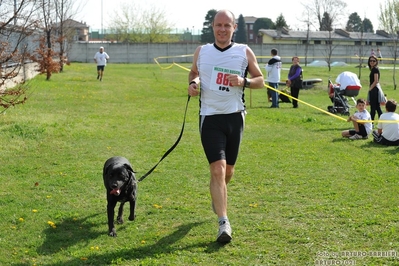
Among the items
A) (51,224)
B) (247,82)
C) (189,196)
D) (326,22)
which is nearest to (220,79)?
(247,82)

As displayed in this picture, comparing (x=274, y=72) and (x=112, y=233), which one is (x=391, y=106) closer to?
(x=274, y=72)

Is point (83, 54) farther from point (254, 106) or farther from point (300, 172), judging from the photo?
point (300, 172)

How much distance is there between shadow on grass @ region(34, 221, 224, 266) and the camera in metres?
4.97

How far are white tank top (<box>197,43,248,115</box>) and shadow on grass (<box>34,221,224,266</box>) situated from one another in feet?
4.21

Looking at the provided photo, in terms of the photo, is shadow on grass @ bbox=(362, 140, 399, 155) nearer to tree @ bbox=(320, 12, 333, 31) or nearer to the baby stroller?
the baby stroller

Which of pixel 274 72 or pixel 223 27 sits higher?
pixel 223 27

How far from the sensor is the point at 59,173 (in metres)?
8.52

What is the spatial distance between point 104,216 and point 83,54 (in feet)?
180

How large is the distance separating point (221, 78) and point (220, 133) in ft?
1.76

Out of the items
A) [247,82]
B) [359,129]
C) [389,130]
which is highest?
[247,82]

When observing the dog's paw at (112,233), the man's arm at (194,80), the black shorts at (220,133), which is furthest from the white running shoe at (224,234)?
the man's arm at (194,80)

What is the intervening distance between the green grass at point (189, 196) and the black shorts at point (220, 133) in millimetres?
861

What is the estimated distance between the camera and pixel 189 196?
725 centimetres

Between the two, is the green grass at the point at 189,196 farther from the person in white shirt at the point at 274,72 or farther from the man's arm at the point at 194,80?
the person in white shirt at the point at 274,72
